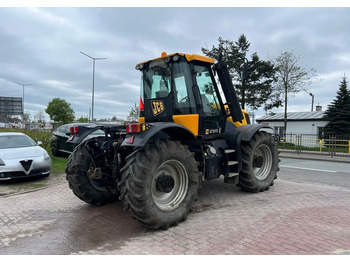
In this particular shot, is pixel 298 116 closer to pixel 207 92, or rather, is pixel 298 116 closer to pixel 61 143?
pixel 61 143

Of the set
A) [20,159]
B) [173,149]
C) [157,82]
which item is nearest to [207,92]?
[157,82]

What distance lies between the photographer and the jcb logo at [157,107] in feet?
18.0

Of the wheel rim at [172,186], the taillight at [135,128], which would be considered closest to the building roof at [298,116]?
the wheel rim at [172,186]

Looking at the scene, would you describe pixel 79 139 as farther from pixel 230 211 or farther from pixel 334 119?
pixel 334 119

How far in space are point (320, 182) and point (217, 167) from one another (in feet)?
13.5

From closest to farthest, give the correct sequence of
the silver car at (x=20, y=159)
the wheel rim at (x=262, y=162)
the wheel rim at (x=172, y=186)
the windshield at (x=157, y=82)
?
1. the wheel rim at (x=172, y=186)
2. the windshield at (x=157, y=82)
3. the wheel rim at (x=262, y=162)
4. the silver car at (x=20, y=159)

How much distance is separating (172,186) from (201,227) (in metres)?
0.76

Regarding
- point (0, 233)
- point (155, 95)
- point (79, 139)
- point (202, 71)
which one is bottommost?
point (0, 233)

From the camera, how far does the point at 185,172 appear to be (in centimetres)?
460

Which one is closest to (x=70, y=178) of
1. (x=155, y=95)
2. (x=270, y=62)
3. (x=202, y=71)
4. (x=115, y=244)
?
(x=115, y=244)

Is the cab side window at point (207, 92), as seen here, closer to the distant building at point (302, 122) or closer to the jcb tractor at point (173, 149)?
the jcb tractor at point (173, 149)

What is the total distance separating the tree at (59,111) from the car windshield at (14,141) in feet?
143

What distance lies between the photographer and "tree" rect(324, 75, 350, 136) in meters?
25.0

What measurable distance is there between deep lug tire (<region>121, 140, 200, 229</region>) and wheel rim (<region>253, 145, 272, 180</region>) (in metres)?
2.38
